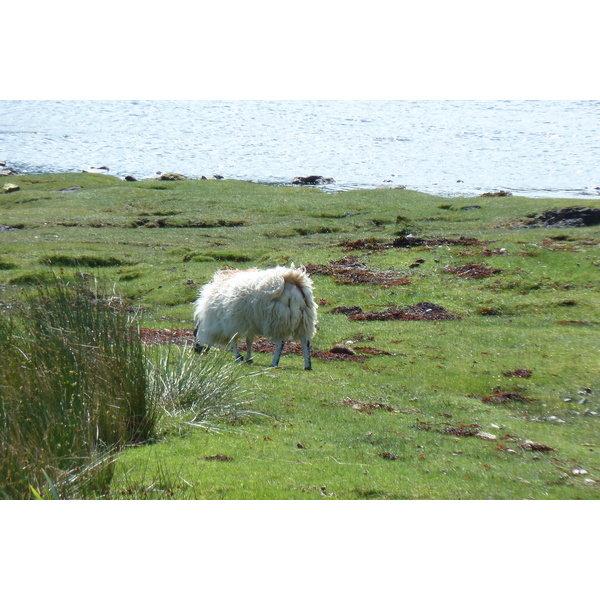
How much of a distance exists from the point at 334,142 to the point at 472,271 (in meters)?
109

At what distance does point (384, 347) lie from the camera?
20.7 metres

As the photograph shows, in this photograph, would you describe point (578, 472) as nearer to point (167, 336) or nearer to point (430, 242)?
point (167, 336)

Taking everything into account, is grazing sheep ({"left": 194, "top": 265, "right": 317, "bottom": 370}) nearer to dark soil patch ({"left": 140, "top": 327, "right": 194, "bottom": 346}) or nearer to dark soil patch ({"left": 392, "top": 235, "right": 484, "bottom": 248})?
dark soil patch ({"left": 140, "top": 327, "right": 194, "bottom": 346})

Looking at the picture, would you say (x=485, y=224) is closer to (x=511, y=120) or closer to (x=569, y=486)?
(x=569, y=486)

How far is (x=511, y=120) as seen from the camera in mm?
145750

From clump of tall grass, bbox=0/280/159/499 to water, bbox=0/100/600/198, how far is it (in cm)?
7274

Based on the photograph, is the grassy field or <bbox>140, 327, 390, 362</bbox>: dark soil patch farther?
<bbox>140, 327, 390, 362</bbox>: dark soil patch

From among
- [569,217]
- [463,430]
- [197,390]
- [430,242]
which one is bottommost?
[463,430]

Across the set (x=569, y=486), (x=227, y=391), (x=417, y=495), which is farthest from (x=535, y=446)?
(x=227, y=391)

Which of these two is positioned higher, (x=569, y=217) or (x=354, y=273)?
(x=569, y=217)

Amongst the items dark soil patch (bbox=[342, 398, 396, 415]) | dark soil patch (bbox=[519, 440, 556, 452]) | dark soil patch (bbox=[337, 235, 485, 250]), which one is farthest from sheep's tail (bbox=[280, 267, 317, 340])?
dark soil patch (bbox=[337, 235, 485, 250])

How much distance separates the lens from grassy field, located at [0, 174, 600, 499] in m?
10.0

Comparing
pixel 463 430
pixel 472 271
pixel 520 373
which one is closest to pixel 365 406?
pixel 463 430

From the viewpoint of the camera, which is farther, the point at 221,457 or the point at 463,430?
the point at 463,430
